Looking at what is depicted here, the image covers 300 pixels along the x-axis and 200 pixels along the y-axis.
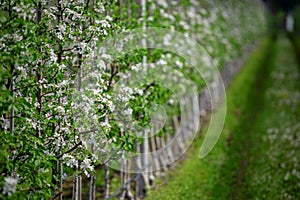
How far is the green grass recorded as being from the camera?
796 cm

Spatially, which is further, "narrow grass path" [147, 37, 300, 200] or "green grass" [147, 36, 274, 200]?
"narrow grass path" [147, 37, 300, 200]

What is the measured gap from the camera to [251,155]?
10.2m

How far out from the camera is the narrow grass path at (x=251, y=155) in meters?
8.09

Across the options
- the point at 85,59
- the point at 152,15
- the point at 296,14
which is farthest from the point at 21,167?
the point at 296,14

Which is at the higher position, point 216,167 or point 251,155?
point 251,155

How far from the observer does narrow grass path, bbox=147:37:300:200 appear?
809 cm

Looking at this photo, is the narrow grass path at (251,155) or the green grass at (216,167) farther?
the narrow grass path at (251,155)

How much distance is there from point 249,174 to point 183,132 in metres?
2.01

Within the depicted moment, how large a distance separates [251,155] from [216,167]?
109 centimetres

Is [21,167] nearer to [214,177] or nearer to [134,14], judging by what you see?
[134,14]

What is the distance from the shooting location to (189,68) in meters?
9.80

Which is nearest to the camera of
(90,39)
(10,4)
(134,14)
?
(10,4)

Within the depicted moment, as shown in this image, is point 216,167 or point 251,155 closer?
point 216,167

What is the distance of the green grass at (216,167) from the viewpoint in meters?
7.96
